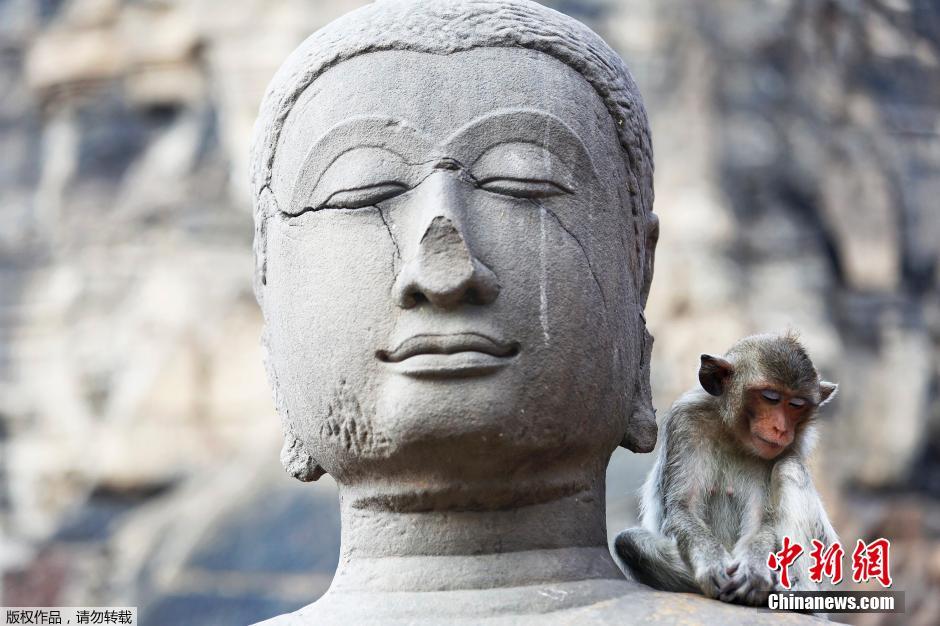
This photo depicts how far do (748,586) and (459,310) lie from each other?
3.90ft

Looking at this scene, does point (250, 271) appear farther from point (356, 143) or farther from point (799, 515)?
point (799, 515)

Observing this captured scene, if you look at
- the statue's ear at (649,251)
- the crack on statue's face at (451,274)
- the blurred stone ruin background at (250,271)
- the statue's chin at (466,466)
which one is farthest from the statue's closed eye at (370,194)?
the blurred stone ruin background at (250,271)

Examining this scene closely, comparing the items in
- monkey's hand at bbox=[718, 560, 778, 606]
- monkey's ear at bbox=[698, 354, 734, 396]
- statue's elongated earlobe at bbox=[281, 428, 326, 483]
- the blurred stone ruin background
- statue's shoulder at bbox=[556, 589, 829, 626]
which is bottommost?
statue's shoulder at bbox=[556, 589, 829, 626]

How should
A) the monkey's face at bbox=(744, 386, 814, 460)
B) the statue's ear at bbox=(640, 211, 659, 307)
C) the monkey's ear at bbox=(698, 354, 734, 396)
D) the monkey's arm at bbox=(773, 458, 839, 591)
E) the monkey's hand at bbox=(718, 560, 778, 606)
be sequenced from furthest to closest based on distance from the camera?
the statue's ear at bbox=(640, 211, 659, 307), the monkey's ear at bbox=(698, 354, 734, 396), the monkey's face at bbox=(744, 386, 814, 460), the monkey's arm at bbox=(773, 458, 839, 591), the monkey's hand at bbox=(718, 560, 778, 606)

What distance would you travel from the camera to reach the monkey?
4527mm

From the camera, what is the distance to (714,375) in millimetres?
4820

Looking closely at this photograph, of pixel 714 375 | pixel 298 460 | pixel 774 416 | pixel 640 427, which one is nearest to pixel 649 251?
pixel 714 375

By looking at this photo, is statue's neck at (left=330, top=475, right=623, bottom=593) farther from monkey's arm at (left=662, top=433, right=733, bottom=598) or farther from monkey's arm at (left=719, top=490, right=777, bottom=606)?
monkey's arm at (left=719, top=490, right=777, bottom=606)

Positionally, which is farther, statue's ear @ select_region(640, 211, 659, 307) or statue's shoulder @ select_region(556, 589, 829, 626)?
statue's ear @ select_region(640, 211, 659, 307)

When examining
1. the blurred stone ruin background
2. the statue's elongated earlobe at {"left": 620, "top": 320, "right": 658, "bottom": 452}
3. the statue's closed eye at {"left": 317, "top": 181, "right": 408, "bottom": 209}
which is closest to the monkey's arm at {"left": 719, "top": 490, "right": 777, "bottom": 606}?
the statue's elongated earlobe at {"left": 620, "top": 320, "right": 658, "bottom": 452}

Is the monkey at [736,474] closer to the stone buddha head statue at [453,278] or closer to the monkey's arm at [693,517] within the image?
the monkey's arm at [693,517]

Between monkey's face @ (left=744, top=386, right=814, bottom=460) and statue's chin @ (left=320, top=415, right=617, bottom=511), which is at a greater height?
monkey's face @ (left=744, top=386, right=814, bottom=460)

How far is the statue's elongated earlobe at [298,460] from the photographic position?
4.87 m

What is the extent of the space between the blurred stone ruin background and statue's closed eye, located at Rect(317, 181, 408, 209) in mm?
10202
